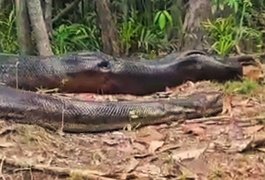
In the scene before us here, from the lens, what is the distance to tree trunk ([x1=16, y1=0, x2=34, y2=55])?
561cm

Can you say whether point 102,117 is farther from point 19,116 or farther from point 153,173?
point 153,173

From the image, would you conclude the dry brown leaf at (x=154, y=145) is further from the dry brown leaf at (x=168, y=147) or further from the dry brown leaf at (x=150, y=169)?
the dry brown leaf at (x=150, y=169)

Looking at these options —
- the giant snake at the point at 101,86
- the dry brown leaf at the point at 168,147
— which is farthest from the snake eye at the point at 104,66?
the dry brown leaf at the point at 168,147

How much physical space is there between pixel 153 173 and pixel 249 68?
96.0 inches

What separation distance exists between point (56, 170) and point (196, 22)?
312 cm

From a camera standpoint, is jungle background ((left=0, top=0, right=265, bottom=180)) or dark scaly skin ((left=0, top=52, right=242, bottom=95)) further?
dark scaly skin ((left=0, top=52, right=242, bottom=95))

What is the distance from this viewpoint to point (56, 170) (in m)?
3.29

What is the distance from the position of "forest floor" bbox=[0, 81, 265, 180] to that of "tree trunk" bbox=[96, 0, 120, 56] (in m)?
2.07

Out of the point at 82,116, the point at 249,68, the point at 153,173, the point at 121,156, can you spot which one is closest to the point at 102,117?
the point at 82,116

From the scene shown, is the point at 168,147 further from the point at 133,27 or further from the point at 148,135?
the point at 133,27

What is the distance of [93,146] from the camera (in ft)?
12.3

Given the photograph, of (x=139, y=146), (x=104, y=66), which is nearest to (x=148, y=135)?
(x=139, y=146)

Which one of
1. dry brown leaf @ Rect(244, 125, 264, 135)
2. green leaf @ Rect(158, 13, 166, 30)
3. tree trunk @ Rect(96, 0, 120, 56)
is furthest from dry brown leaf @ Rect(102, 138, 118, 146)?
green leaf @ Rect(158, 13, 166, 30)

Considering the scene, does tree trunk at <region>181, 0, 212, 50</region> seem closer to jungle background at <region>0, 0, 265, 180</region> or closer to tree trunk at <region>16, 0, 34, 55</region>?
jungle background at <region>0, 0, 265, 180</region>
